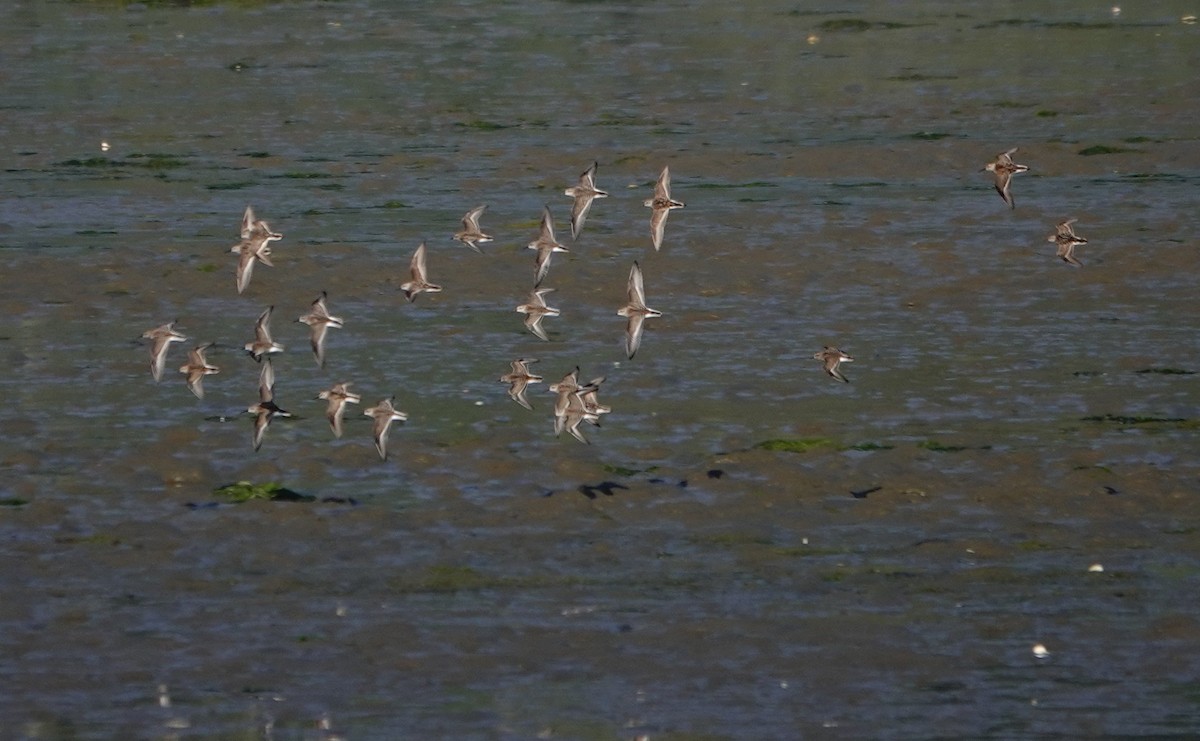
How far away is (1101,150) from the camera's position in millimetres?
23109

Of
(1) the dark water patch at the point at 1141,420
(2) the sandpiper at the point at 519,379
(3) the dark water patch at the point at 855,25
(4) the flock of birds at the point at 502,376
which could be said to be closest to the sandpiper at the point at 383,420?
(4) the flock of birds at the point at 502,376

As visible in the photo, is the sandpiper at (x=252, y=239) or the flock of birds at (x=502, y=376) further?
the sandpiper at (x=252, y=239)

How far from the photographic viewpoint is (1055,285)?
58.7 feet

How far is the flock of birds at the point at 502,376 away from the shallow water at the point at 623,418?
20 cm

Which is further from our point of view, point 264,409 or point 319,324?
point 319,324

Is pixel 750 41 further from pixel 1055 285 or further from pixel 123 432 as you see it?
pixel 123 432

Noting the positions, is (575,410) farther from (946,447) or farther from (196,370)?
(196,370)

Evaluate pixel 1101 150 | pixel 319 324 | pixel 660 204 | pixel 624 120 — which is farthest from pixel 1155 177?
pixel 319 324

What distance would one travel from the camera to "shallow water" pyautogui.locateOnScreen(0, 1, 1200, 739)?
9.93 metres

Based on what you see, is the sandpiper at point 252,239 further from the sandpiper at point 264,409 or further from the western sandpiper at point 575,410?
the western sandpiper at point 575,410

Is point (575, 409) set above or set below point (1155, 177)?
above

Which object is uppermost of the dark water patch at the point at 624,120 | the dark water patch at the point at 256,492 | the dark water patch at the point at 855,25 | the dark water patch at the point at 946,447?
the dark water patch at the point at 946,447

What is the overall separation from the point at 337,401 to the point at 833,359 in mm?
3464

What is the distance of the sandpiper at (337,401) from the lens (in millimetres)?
13859
